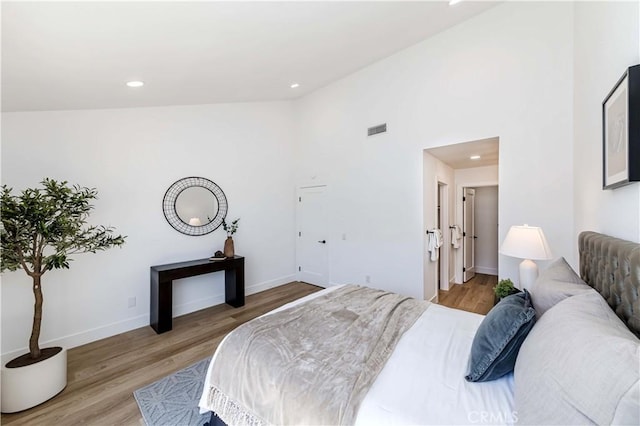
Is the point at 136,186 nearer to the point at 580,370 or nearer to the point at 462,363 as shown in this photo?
the point at 462,363

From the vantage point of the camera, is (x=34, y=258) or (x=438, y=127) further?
(x=438, y=127)

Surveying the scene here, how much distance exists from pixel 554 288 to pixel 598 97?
58.8 inches

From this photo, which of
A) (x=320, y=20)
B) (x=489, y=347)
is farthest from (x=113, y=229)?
(x=489, y=347)

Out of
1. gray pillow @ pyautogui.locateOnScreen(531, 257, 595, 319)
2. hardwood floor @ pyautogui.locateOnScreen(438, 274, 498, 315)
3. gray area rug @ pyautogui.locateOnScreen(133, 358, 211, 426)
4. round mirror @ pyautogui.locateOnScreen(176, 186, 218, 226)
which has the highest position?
round mirror @ pyautogui.locateOnScreen(176, 186, 218, 226)

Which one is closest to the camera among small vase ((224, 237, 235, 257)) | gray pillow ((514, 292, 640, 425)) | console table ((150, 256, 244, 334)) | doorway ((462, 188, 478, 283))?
gray pillow ((514, 292, 640, 425))

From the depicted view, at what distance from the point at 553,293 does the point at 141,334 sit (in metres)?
4.08

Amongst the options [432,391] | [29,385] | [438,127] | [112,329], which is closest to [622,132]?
[432,391]

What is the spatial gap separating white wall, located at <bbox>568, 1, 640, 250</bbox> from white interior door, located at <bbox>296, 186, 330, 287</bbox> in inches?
133

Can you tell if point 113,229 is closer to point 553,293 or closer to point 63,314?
point 63,314

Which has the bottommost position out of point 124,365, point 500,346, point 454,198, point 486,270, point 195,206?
point 124,365

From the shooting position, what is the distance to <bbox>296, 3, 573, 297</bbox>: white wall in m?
2.74

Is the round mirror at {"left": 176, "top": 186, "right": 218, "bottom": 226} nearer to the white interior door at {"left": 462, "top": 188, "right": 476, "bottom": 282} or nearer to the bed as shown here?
the bed

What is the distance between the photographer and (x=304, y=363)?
1.42 metres

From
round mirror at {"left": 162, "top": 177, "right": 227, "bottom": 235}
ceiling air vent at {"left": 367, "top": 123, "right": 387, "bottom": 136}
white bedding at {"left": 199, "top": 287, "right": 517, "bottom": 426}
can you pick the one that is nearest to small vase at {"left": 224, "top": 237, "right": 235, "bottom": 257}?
round mirror at {"left": 162, "top": 177, "right": 227, "bottom": 235}
